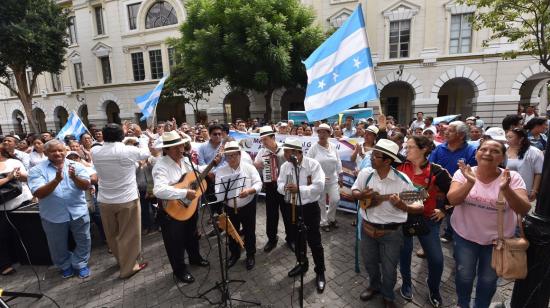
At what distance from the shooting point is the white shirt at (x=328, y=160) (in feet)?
17.0

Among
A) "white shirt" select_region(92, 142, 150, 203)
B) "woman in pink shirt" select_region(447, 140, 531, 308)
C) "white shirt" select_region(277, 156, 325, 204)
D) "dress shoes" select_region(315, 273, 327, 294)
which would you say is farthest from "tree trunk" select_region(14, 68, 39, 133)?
"woman in pink shirt" select_region(447, 140, 531, 308)

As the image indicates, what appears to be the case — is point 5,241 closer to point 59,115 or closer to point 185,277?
point 185,277

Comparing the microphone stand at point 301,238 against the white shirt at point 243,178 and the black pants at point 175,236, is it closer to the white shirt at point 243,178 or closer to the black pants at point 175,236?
the white shirt at point 243,178

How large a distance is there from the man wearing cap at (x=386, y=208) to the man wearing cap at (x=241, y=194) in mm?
1612

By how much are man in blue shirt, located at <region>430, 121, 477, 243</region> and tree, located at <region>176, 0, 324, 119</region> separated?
427 inches

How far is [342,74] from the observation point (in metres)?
4.54

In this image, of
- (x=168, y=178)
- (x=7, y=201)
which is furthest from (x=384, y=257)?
(x=7, y=201)

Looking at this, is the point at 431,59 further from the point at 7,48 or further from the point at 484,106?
the point at 7,48

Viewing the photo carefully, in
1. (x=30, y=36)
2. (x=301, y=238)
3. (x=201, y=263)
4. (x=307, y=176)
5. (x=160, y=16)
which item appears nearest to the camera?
(x=301, y=238)

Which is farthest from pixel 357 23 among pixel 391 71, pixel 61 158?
pixel 391 71

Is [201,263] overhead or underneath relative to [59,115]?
underneath

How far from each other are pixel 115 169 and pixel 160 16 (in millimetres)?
24966

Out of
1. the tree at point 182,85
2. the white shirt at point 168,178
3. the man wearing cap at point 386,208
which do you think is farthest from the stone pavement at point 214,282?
the tree at point 182,85

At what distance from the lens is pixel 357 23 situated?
454 centimetres
